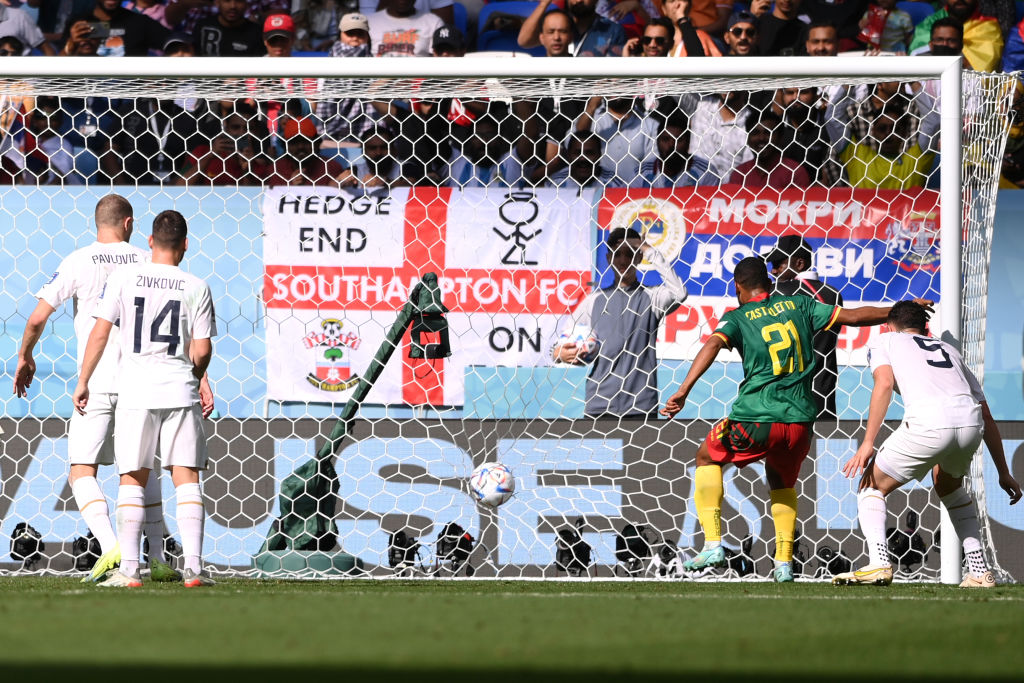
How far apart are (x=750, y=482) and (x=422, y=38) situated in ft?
16.1

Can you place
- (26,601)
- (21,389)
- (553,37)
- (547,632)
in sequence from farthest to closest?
(553,37), (21,389), (26,601), (547,632)

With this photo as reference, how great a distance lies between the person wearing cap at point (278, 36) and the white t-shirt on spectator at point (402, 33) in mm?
687

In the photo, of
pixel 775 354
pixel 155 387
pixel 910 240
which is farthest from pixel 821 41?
pixel 155 387

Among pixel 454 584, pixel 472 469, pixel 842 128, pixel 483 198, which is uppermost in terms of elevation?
pixel 842 128

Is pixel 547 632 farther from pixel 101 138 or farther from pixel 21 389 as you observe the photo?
pixel 101 138

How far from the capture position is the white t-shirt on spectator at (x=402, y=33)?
34.9ft

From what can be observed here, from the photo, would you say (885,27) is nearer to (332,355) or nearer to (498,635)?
(332,355)

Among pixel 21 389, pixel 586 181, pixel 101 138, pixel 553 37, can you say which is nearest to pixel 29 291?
pixel 101 138

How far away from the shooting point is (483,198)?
27.4ft

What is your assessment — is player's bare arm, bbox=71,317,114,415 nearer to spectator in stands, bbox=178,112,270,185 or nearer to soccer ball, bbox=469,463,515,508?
soccer ball, bbox=469,463,515,508

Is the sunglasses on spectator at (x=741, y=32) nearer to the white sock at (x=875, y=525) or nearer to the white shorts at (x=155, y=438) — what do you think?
the white sock at (x=875, y=525)

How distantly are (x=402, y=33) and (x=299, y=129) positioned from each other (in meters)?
2.04

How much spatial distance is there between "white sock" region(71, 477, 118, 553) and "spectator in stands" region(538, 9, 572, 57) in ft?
17.7

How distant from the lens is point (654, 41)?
989cm
